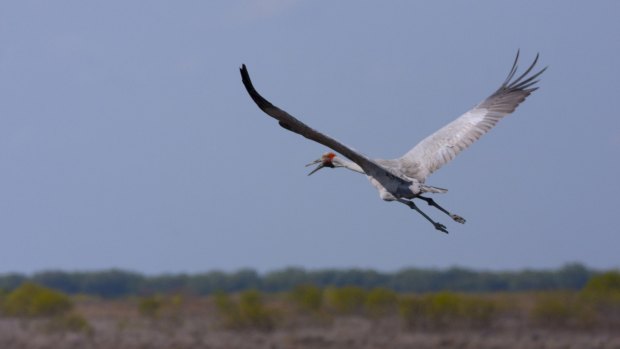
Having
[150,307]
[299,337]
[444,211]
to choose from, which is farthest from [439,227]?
[150,307]

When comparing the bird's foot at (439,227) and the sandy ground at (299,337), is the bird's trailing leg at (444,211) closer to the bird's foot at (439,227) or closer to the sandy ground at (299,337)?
the bird's foot at (439,227)

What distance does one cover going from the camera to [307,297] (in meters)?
38.2

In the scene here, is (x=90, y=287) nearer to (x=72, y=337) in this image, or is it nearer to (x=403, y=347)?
(x=72, y=337)

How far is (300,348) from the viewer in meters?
32.8

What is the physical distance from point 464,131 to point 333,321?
18525 mm

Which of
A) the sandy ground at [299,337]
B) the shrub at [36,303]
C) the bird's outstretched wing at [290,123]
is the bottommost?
the sandy ground at [299,337]

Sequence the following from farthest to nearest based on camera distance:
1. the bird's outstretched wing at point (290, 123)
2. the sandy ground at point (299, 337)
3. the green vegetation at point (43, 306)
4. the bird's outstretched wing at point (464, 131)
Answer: the green vegetation at point (43, 306) → the sandy ground at point (299, 337) → the bird's outstretched wing at point (464, 131) → the bird's outstretched wing at point (290, 123)

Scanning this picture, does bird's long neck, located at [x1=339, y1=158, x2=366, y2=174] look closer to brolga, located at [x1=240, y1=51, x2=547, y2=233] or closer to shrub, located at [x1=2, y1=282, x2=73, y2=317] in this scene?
brolga, located at [x1=240, y1=51, x2=547, y2=233]

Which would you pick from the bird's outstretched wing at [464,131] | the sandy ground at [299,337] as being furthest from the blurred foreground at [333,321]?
the bird's outstretched wing at [464,131]

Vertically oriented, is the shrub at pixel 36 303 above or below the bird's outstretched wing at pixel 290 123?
above

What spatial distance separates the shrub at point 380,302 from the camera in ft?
122

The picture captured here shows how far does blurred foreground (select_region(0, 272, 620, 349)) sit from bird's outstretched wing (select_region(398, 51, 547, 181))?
12545 millimetres

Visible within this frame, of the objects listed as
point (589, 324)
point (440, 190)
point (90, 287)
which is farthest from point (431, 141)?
point (90, 287)

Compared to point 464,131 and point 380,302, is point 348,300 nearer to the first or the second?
point 380,302
